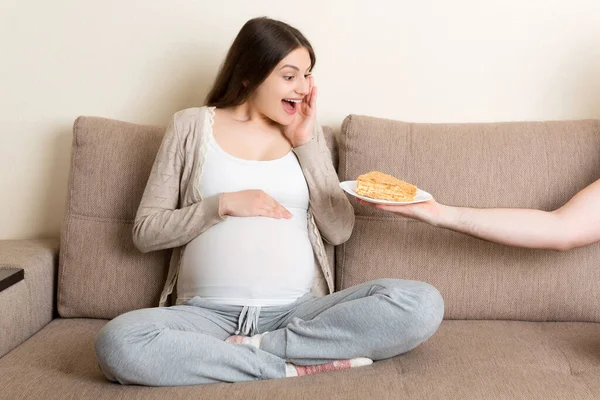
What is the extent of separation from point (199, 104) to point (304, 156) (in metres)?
0.59

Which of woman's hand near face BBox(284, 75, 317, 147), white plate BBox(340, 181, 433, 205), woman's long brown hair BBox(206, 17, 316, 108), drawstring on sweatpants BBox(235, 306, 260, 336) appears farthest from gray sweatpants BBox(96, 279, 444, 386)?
woman's long brown hair BBox(206, 17, 316, 108)

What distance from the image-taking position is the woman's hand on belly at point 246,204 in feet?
6.59

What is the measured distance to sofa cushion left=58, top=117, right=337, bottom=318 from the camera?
7.23 ft

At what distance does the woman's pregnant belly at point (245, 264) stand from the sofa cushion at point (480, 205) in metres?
0.23

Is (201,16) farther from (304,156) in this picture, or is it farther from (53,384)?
(53,384)

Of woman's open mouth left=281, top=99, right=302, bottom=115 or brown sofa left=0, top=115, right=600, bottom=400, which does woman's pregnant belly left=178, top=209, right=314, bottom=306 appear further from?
woman's open mouth left=281, top=99, right=302, bottom=115

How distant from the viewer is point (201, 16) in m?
2.54

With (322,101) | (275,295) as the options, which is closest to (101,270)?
(275,295)

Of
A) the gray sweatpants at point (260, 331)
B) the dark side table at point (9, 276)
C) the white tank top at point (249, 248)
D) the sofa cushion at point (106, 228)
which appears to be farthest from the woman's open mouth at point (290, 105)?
the dark side table at point (9, 276)

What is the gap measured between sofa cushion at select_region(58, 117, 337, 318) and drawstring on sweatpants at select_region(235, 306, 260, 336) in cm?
36

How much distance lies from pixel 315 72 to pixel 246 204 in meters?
0.72

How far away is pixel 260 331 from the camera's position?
1.99 metres

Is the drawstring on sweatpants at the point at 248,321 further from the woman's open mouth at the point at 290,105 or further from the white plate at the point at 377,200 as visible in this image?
the woman's open mouth at the point at 290,105

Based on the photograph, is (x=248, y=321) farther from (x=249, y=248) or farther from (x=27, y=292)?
(x=27, y=292)
